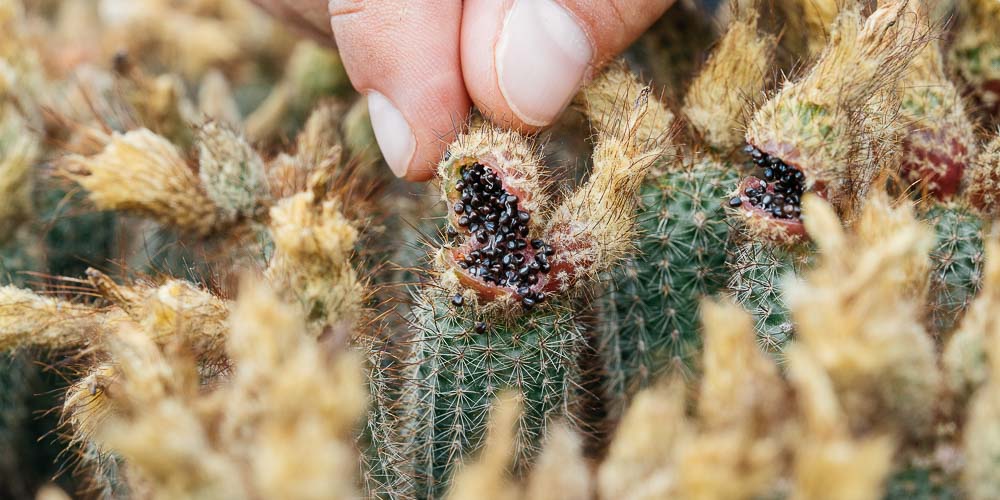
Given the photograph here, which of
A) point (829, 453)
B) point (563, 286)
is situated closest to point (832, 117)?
point (563, 286)

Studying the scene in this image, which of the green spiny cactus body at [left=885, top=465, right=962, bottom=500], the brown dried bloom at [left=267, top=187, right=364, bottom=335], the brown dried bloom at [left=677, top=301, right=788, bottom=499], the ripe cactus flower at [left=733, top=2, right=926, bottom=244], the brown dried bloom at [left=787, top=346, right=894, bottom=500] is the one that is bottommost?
the brown dried bloom at [left=267, top=187, right=364, bottom=335]

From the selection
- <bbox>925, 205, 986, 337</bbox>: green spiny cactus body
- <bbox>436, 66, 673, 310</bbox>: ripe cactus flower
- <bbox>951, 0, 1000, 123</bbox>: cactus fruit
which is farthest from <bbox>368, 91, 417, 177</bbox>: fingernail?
<bbox>951, 0, 1000, 123</bbox>: cactus fruit

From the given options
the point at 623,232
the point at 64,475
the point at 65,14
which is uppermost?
the point at 623,232

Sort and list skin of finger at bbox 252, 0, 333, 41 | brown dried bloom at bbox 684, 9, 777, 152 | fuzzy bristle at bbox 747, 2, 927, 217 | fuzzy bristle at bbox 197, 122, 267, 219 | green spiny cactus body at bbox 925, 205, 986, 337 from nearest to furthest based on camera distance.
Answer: fuzzy bristle at bbox 747, 2, 927, 217 < green spiny cactus body at bbox 925, 205, 986, 337 < brown dried bloom at bbox 684, 9, 777, 152 < fuzzy bristle at bbox 197, 122, 267, 219 < skin of finger at bbox 252, 0, 333, 41

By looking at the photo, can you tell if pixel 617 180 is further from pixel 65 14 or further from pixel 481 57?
pixel 65 14

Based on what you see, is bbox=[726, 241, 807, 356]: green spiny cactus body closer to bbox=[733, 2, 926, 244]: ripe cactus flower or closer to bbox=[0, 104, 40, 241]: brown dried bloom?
bbox=[733, 2, 926, 244]: ripe cactus flower

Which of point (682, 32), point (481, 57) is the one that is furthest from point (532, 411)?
point (682, 32)
